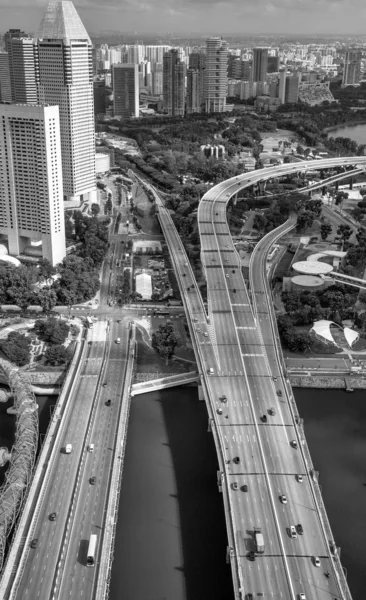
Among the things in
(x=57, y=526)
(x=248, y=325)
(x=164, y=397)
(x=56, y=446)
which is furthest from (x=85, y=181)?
(x=57, y=526)

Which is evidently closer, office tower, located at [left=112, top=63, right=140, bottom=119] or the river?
office tower, located at [left=112, top=63, right=140, bottom=119]

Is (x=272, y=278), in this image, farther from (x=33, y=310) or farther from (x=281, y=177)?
(x=281, y=177)

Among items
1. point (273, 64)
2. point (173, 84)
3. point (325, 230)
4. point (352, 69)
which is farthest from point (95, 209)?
point (273, 64)

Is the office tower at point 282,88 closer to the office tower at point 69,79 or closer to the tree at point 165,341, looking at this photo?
the office tower at point 69,79

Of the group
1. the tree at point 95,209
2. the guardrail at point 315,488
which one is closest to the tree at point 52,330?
the guardrail at point 315,488

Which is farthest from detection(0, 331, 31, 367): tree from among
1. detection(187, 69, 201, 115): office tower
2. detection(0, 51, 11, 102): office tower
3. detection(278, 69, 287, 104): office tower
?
detection(278, 69, 287, 104): office tower

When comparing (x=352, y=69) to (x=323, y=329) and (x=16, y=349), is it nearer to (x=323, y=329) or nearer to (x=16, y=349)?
(x=323, y=329)

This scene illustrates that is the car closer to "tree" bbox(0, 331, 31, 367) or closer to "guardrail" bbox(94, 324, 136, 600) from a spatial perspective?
"guardrail" bbox(94, 324, 136, 600)
